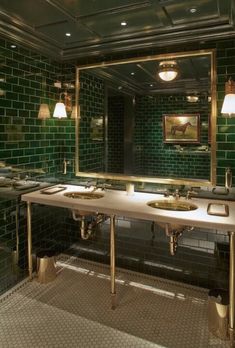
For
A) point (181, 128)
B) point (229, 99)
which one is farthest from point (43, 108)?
point (229, 99)

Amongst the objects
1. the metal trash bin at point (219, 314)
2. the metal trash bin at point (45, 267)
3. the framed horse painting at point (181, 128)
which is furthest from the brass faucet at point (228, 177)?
the metal trash bin at point (45, 267)

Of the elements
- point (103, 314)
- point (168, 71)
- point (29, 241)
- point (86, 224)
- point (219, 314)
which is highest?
point (168, 71)

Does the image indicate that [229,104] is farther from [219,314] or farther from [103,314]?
[103,314]

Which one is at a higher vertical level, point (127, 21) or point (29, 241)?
point (127, 21)

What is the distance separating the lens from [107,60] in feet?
9.21

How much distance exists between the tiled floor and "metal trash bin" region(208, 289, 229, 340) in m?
0.06

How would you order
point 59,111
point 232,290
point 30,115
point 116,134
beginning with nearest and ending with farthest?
point 232,290 → point 30,115 → point 116,134 → point 59,111

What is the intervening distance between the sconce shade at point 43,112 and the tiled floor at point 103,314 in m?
1.55

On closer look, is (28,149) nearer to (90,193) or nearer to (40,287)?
(90,193)

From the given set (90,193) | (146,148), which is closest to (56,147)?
(90,193)

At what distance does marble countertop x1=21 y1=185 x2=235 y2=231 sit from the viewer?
1826mm

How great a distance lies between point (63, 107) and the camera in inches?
117

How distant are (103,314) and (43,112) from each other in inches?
75.0

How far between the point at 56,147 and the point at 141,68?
120 cm
